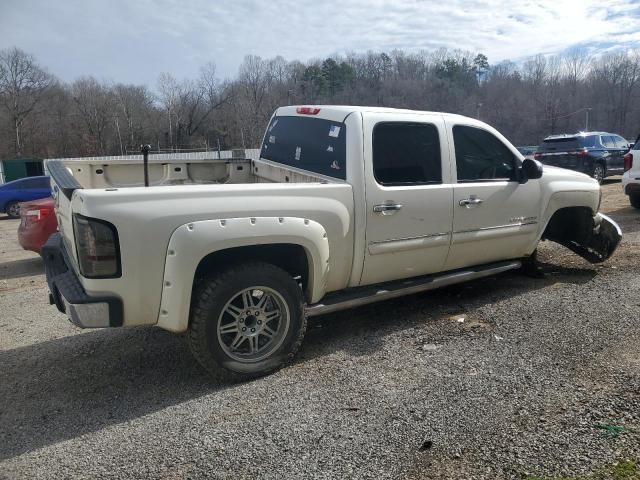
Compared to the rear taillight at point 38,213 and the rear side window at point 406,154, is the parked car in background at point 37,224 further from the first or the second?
the rear side window at point 406,154

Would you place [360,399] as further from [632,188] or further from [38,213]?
[632,188]

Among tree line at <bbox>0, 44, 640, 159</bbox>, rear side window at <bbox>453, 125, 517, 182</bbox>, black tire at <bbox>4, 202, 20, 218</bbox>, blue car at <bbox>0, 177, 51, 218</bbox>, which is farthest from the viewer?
tree line at <bbox>0, 44, 640, 159</bbox>

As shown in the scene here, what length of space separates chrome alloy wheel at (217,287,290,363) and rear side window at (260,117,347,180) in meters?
1.18

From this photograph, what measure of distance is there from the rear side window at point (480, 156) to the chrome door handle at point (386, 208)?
34.0 inches

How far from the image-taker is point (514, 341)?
13.7 ft

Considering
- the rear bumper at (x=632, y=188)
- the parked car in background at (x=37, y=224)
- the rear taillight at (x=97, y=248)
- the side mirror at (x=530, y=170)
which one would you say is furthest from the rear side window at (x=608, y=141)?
the rear taillight at (x=97, y=248)

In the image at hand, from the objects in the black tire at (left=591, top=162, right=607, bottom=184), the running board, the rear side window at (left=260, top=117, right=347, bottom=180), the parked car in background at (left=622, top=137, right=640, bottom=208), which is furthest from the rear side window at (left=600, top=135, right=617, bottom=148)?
the rear side window at (left=260, top=117, right=347, bottom=180)

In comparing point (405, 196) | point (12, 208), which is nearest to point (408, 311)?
point (405, 196)

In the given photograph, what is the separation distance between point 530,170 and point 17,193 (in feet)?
61.4

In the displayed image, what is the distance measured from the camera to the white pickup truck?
125 inches

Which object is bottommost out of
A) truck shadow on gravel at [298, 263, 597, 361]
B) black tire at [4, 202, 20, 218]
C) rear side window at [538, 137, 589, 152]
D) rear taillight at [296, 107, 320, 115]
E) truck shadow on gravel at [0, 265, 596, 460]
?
black tire at [4, 202, 20, 218]

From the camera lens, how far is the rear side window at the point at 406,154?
13.7 feet

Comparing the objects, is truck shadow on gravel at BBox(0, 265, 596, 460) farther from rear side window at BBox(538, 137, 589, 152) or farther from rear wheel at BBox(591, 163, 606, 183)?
rear wheel at BBox(591, 163, 606, 183)

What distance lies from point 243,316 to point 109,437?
1.12m
